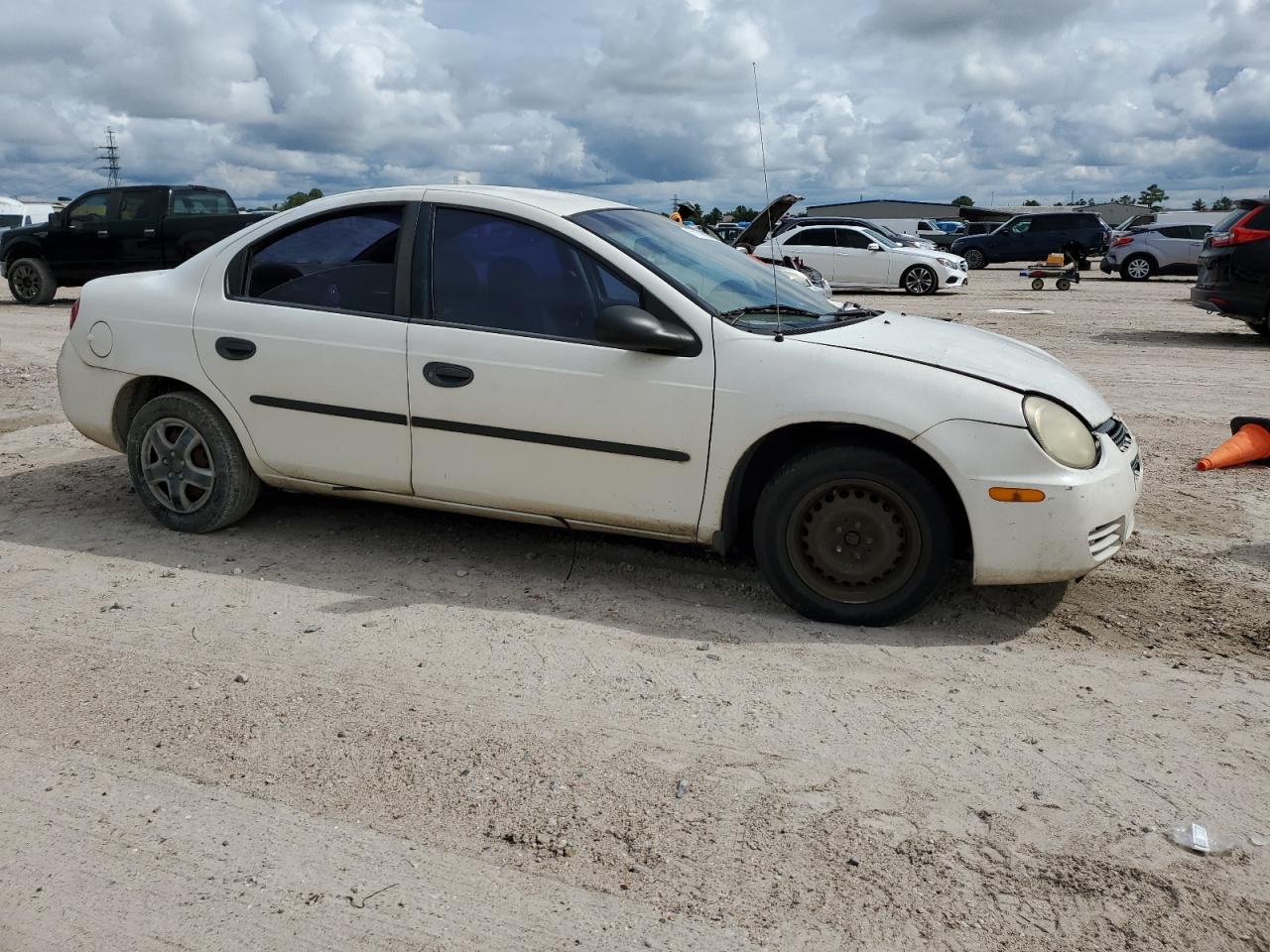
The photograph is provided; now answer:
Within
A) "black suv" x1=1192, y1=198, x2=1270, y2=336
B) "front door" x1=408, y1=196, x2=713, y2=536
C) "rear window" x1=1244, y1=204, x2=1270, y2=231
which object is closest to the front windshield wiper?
"front door" x1=408, y1=196, x2=713, y2=536

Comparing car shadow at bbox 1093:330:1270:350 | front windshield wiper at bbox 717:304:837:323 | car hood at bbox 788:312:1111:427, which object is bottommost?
car shadow at bbox 1093:330:1270:350

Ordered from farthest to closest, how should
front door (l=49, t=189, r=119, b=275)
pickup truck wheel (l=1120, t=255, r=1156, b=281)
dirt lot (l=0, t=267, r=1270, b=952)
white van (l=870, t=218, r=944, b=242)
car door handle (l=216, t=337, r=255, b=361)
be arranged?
white van (l=870, t=218, r=944, b=242) → pickup truck wheel (l=1120, t=255, r=1156, b=281) → front door (l=49, t=189, r=119, b=275) → car door handle (l=216, t=337, r=255, b=361) → dirt lot (l=0, t=267, r=1270, b=952)

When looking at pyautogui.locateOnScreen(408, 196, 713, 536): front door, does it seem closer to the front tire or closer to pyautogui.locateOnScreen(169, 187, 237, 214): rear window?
pyautogui.locateOnScreen(169, 187, 237, 214): rear window

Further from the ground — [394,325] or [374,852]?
[394,325]

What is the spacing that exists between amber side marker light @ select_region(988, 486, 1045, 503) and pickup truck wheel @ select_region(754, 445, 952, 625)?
0.65 feet

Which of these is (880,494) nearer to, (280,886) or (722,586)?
(722,586)

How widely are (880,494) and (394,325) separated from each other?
2.14 meters

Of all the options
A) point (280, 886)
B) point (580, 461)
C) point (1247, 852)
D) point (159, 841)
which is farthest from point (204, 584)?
point (1247, 852)

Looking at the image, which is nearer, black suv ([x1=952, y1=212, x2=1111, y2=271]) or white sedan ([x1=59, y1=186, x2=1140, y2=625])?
white sedan ([x1=59, y1=186, x2=1140, y2=625])

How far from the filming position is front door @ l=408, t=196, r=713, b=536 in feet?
14.6

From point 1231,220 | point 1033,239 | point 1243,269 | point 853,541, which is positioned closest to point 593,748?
point 853,541

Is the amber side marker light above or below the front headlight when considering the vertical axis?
below

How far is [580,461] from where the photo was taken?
4.57 meters

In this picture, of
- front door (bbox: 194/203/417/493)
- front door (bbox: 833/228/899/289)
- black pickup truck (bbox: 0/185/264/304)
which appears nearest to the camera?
front door (bbox: 194/203/417/493)
